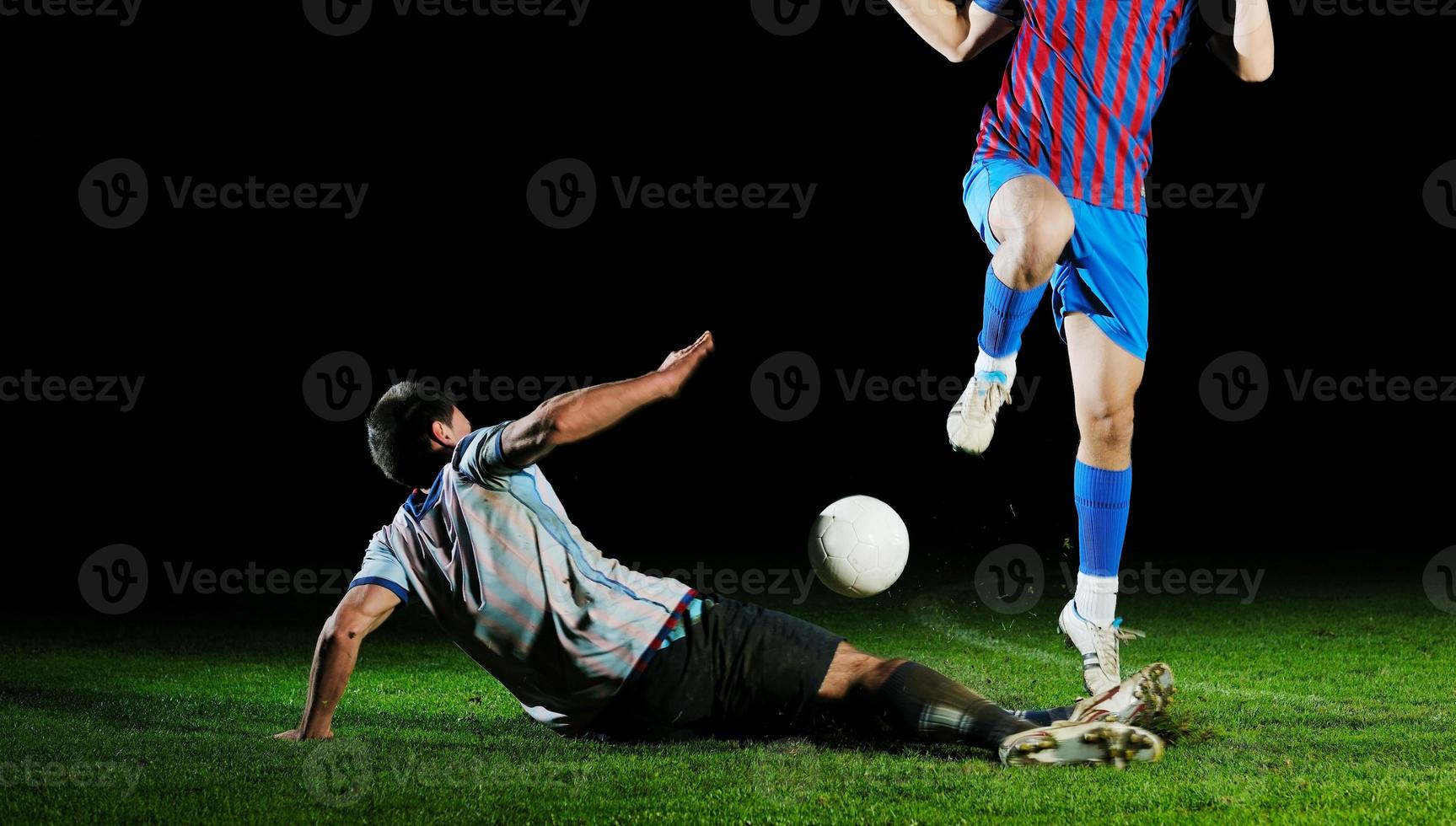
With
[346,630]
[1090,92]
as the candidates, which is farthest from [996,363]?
[346,630]

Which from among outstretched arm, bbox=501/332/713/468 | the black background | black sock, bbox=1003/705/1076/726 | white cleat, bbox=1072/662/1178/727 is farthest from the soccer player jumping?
the black background

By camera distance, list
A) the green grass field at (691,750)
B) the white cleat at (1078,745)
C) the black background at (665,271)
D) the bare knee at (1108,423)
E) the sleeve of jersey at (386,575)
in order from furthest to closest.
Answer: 1. the black background at (665,271)
2. the bare knee at (1108,423)
3. the sleeve of jersey at (386,575)
4. the white cleat at (1078,745)
5. the green grass field at (691,750)

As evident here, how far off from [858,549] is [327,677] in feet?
4.49

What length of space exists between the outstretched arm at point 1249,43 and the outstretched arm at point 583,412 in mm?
1734

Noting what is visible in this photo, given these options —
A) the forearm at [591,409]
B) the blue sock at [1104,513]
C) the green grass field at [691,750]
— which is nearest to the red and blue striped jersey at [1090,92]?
the blue sock at [1104,513]

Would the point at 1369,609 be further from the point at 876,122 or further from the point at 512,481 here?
the point at 876,122

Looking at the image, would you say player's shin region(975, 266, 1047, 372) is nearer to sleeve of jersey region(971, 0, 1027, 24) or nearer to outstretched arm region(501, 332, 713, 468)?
sleeve of jersey region(971, 0, 1027, 24)

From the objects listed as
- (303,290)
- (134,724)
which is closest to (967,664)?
(134,724)

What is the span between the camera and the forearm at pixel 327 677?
2.98m

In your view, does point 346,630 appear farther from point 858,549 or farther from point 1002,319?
point 1002,319

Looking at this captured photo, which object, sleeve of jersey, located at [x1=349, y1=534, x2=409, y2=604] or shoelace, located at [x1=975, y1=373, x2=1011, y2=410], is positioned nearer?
sleeve of jersey, located at [x1=349, y1=534, x2=409, y2=604]

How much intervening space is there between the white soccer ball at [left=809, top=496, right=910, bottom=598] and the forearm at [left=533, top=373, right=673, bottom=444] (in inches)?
31.7

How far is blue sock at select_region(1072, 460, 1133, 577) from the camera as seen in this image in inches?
136

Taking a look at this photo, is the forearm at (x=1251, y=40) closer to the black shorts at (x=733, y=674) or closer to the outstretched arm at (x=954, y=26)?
the outstretched arm at (x=954, y=26)
